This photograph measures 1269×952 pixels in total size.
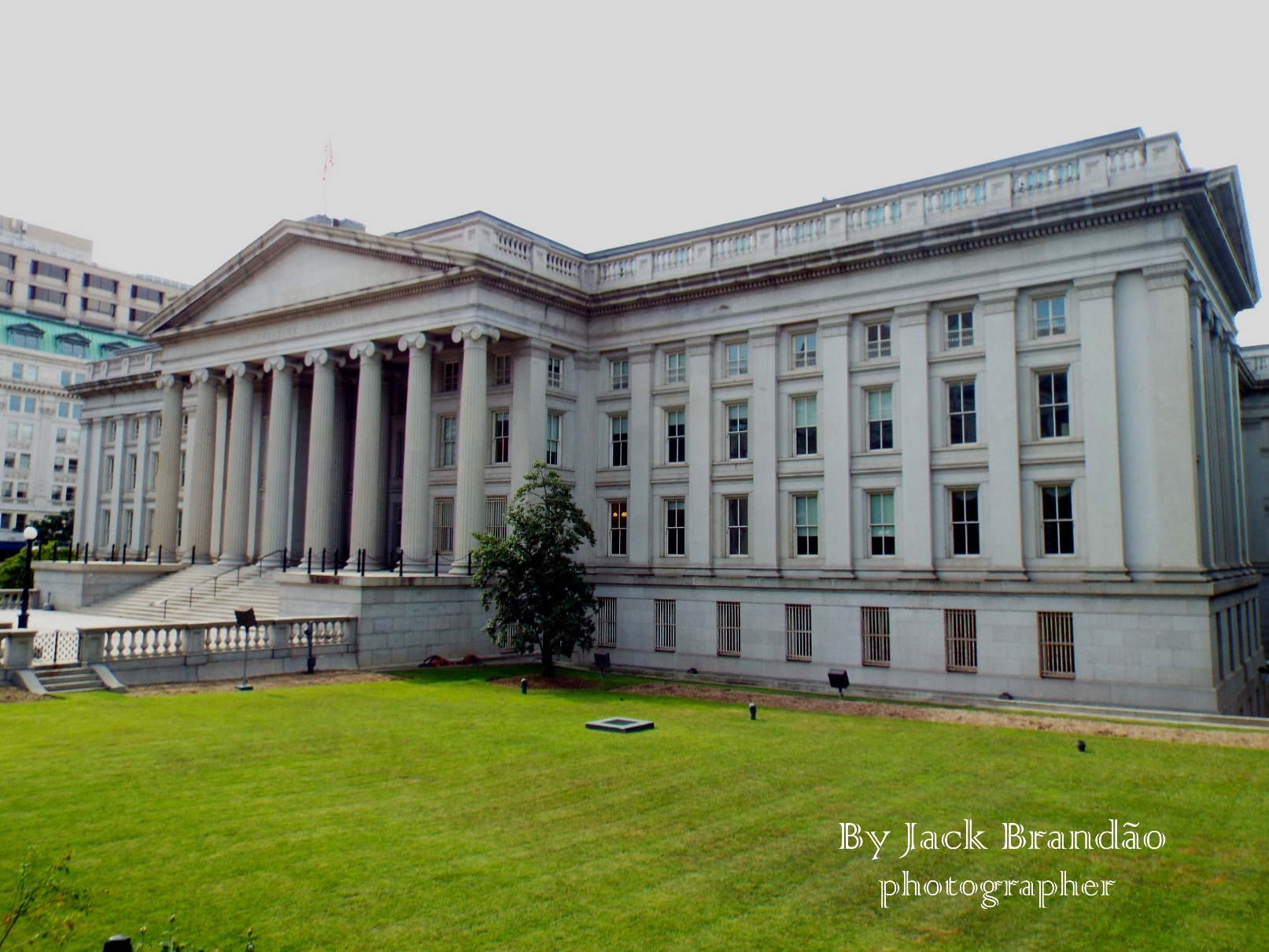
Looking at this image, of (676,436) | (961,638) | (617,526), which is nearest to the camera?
(961,638)

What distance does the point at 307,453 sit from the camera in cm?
4472

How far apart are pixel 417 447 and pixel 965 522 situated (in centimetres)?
2003

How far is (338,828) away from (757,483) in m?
23.8

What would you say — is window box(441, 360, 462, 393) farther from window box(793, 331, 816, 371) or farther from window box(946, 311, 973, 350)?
window box(946, 311, 973, 350)

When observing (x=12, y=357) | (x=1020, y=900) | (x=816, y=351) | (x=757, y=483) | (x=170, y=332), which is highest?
(x=12, y=357)

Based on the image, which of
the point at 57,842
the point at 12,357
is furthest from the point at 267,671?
the point at 12,357

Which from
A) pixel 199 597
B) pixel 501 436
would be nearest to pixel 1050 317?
pixel 501 436

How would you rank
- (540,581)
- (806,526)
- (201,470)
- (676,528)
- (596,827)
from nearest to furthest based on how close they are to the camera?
(596,827), (540,581), (806,526), (676,528), (201,470)

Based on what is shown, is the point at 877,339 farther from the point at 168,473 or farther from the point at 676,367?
the point at 168,473

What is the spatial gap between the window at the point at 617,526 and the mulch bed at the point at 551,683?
8.35 meters

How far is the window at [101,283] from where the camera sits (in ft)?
334

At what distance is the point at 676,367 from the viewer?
3691 cm

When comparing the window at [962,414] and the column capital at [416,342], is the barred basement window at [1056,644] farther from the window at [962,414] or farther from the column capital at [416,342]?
the column capital at [416,342]

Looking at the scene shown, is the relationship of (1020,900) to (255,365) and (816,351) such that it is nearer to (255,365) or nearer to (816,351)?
(816,351)
